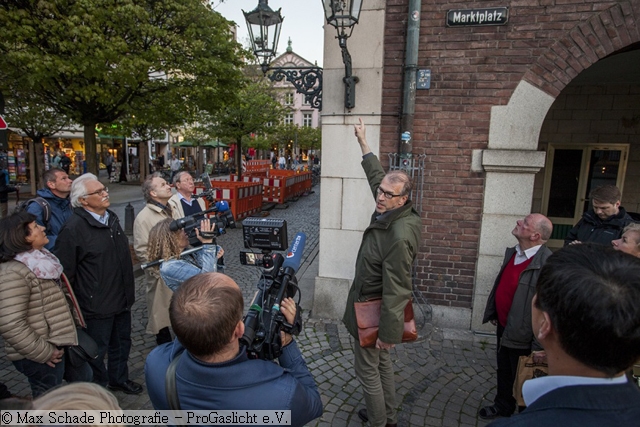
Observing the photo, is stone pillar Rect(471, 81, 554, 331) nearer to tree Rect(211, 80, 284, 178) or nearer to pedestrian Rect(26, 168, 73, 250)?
pedestrian Rect(26, 168, 73, 250)

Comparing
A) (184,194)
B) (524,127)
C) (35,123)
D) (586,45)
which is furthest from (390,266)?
(35,123)

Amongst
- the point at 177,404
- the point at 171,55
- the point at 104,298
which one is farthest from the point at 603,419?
the point at 171,55

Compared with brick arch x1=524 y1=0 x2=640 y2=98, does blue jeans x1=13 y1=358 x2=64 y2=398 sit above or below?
below

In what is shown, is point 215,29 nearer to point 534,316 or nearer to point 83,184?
point 83,184

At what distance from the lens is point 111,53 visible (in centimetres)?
736

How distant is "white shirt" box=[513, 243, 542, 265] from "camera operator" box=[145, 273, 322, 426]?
7.63ft

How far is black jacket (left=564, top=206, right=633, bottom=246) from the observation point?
3.52 meters

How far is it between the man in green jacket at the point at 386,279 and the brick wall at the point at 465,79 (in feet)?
6.56

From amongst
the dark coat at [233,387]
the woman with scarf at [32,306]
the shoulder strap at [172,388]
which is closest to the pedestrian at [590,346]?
the dark coat at [233,387]

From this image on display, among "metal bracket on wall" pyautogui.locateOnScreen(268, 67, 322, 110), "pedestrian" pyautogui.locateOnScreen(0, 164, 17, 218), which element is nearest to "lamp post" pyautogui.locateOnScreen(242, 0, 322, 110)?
"metal bracket on wall" pyautogui.locateOnScreen(268, 67, 322, 110)

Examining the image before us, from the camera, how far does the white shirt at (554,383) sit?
1.01 meters

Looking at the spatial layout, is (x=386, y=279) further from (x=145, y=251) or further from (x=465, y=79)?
(x=465, y=79)

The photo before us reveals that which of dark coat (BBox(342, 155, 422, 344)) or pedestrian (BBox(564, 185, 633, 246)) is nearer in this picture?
dark coat (BBox(342, 155, 422, 344))

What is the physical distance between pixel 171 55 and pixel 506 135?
829 cm
